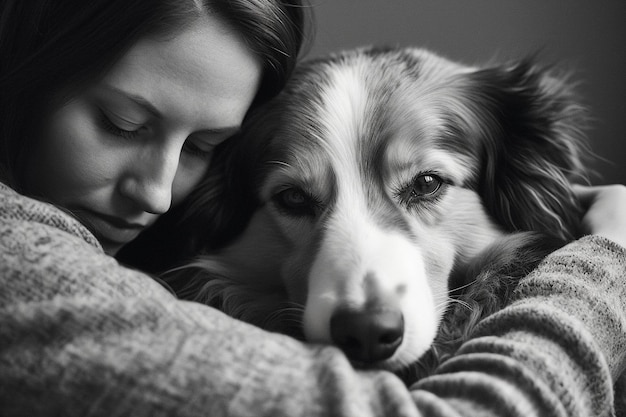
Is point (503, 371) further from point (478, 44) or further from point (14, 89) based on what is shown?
point (478, 44)

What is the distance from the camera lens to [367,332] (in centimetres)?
104

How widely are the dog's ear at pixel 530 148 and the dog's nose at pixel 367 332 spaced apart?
23.1 inches

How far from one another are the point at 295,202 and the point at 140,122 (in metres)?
0.37

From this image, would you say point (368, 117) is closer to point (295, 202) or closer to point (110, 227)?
point (295, 202)

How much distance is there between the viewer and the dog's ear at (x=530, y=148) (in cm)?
154

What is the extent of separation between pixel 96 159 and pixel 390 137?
0.59 m

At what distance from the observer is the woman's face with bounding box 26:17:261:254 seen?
1267 millimetres

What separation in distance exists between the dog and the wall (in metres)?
0.56

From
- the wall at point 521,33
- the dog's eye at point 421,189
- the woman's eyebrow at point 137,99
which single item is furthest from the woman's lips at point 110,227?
the wall at point 521,33

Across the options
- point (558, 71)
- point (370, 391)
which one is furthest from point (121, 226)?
point (558, 71)

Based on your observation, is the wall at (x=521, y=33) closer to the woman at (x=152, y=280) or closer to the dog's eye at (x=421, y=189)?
the woman at (x=152, y=280)

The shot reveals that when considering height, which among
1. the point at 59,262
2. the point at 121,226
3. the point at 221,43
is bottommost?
the point at 121,226

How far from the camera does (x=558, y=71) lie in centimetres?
171

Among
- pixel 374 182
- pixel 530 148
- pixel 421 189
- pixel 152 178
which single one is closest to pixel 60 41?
pixel 152 178
